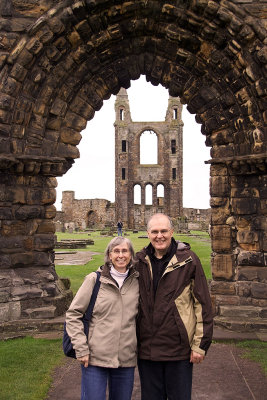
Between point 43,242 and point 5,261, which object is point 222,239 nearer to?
point 43,242

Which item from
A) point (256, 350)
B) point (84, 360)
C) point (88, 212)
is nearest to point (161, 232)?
point (84, 360)

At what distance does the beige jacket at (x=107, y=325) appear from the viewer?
8.92ft

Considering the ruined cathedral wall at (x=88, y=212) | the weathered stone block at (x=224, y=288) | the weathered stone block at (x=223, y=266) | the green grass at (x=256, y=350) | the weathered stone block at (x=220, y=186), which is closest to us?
the green grass at (x=256, y=350)

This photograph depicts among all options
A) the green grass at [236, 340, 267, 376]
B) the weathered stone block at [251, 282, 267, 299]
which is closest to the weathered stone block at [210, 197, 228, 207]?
the weathered stone block at [251, 282, 267, 299]

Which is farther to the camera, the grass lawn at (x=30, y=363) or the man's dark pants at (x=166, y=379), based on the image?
the grass lawn at (x=30, y=363)

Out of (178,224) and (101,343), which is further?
(178,224)

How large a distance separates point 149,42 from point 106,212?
138 ft

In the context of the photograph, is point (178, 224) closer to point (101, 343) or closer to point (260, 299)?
point (260, 299)

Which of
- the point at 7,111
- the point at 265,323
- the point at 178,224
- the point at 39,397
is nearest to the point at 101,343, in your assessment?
the point at 39,397

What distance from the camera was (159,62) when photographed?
24.0ft

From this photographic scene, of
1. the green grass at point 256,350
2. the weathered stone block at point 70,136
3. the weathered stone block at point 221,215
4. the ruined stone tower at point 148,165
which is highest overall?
the ruined stone tower at point 148,165

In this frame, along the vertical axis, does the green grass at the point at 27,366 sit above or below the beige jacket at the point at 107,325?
below

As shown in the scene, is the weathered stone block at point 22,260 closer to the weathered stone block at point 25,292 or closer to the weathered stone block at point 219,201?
the weathered stone block at point 25,292

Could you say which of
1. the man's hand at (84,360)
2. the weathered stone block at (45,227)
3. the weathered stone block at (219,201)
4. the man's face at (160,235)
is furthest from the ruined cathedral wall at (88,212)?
the man's hand at (84,360)
